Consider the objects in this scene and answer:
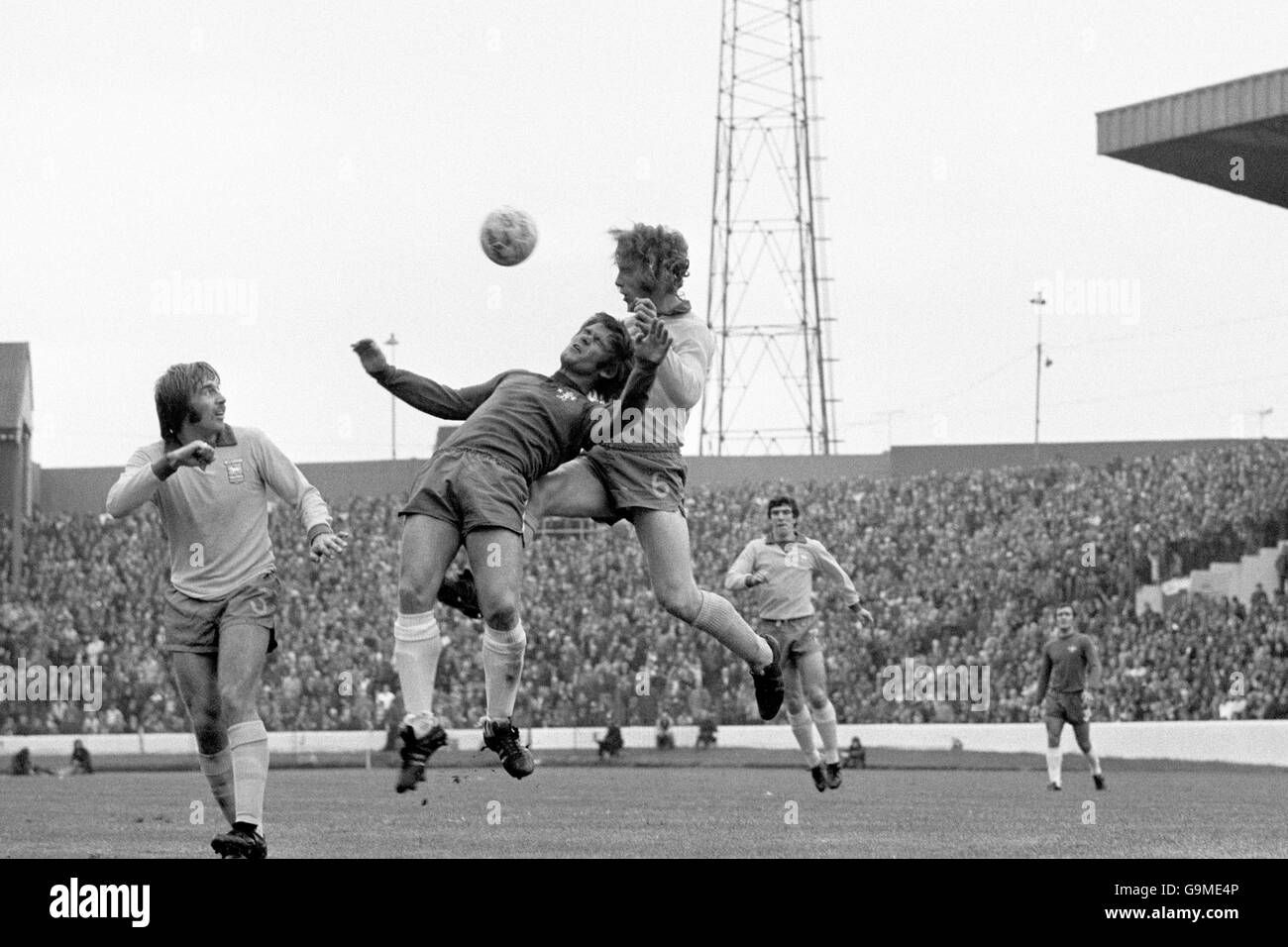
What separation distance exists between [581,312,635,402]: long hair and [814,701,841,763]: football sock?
6.56 m

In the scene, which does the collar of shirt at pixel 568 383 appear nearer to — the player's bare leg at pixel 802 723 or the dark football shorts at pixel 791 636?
the player's bare leg at pixel 802 723

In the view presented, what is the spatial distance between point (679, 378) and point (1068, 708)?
1303 cm

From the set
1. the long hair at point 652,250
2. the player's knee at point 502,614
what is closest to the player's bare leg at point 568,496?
the player's knee at point 502,614

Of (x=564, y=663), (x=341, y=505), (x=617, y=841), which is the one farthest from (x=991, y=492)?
(x=617, y=841)

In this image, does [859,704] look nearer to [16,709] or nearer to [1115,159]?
[1115,159]

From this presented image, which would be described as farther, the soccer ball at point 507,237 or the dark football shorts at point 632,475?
the dark football shorts at point 632,475

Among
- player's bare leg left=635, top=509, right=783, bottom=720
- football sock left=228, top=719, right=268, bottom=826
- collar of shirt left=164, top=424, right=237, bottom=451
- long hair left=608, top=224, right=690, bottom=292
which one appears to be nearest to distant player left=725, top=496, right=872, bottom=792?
player's bare leg left=635, top=509, right=783, bottom=720

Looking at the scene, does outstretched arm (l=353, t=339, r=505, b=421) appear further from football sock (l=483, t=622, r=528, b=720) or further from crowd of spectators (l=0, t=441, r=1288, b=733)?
crowd of spectators (l=0, t=441, r=1288, b=733)

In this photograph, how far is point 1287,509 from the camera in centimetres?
3519

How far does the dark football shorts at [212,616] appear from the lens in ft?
30.9

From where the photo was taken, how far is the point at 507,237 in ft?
31.4

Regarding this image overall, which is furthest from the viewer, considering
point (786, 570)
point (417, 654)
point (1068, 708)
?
point (1068, 708)

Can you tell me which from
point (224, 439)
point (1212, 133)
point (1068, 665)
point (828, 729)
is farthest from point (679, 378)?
point (1212, 133)

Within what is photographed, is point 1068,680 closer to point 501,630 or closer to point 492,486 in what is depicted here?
point 501,630
